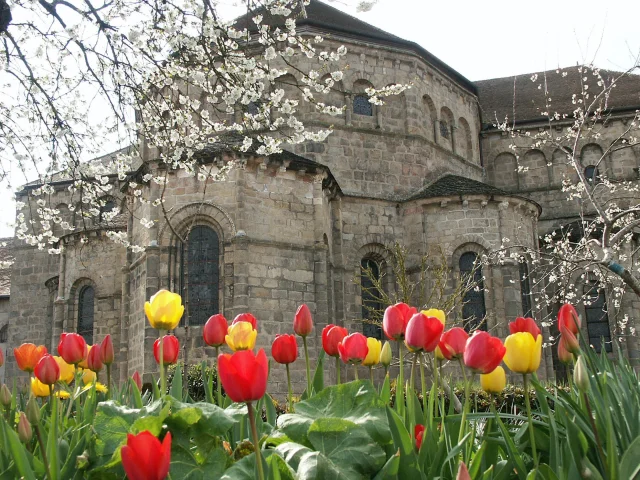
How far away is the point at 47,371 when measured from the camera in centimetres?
321

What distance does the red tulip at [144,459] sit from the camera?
1.84m

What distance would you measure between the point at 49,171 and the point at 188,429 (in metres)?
8.06

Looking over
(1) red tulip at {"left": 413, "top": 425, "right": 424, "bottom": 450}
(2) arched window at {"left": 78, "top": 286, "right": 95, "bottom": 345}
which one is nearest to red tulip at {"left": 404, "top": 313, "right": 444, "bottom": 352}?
(1) red tulip at {"left": 413, "top": 425, "right": 424, "bottom": 450}

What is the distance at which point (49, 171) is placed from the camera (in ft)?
32.1

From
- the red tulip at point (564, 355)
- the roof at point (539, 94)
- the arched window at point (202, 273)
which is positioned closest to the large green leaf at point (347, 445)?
the red tulip at point (564, 355)

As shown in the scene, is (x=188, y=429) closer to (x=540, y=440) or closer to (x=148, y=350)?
(x=540, y=440)

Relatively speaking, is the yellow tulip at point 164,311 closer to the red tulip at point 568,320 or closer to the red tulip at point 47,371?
the red tulip at point 47,371

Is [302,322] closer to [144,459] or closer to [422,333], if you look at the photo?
[422,333]

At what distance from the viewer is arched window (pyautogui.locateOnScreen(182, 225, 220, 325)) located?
17312 mm

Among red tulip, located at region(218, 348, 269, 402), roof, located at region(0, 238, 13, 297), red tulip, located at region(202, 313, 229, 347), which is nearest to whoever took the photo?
red tulip, located at region(218, 348, 269, 402)

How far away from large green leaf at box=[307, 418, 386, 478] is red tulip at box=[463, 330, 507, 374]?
478 mm

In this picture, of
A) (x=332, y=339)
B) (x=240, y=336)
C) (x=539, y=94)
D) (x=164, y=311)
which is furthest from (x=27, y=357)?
(x=539, y=94)

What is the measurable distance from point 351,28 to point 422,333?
20872 mm

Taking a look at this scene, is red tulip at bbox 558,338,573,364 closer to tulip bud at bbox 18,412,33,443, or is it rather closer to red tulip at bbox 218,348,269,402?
red tulip at bbox 218,348,269,402
